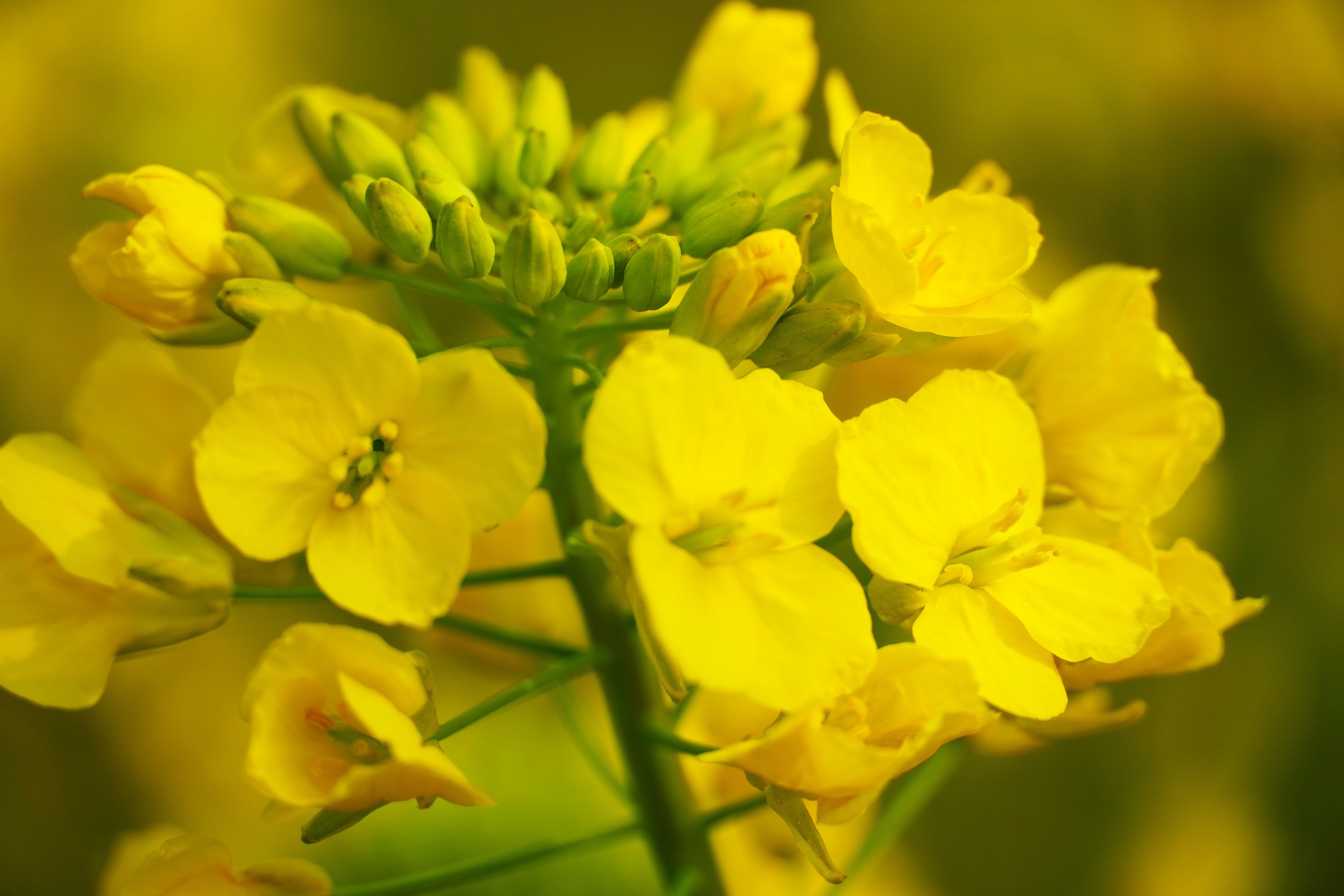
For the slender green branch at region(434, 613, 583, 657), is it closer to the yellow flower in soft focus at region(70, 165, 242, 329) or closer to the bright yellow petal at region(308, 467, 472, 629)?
the bright yellow petal at region(308, 467, 472, 629)

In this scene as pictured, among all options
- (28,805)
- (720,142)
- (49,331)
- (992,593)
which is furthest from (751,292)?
(49,331)

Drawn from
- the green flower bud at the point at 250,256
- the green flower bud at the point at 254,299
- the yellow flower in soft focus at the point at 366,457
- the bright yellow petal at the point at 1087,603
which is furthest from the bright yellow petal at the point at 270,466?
the bright yellow petal at the point at 1087,603

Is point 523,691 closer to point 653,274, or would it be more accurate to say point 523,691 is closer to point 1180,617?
point 653,274

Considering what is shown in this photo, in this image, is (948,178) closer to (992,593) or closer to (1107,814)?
(1107,814)

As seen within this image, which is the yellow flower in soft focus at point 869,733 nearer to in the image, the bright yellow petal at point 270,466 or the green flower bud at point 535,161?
the bright yellow petal at point 270,466

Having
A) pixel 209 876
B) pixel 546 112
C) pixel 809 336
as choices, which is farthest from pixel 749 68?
pixel 209 876

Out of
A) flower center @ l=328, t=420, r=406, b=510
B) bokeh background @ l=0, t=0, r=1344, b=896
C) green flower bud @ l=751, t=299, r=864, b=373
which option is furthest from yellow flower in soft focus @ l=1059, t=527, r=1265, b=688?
bokeh background @ l=0, t=0, r=1344, b=896
